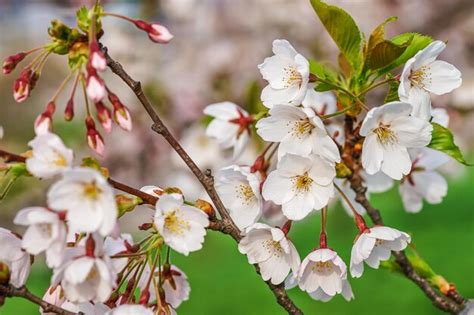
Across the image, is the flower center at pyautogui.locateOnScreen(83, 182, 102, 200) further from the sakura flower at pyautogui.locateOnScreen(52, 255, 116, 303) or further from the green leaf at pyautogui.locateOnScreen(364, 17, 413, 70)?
the green leaf at pyautogui.locateOnScreen(364, 17, 413, 70)

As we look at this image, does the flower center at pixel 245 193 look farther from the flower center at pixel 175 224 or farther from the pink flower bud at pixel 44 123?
the pink flower bud at pixel 44 123

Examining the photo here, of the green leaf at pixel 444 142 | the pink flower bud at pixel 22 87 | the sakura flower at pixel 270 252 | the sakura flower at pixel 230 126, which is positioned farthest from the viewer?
the sakura flower at pixel 230 126

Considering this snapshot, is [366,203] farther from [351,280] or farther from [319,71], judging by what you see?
[351,280]

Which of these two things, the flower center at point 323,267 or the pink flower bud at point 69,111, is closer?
the pink flower bud at point 69,111

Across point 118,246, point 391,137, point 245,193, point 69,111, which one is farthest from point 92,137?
point 391,137

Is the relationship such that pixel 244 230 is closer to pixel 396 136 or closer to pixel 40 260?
pixel 396 136

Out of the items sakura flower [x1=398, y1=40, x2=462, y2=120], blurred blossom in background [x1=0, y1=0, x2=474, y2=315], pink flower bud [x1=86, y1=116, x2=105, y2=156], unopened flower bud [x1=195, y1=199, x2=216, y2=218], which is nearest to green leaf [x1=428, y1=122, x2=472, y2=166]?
sakura flower [x1=398, y1=40, x2=462, y2=120]

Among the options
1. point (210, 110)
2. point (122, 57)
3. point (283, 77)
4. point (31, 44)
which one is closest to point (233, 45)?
point (122, 57)

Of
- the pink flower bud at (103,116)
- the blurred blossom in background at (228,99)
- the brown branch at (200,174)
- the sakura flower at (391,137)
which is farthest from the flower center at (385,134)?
the blurred blossom in background at (228,99)
